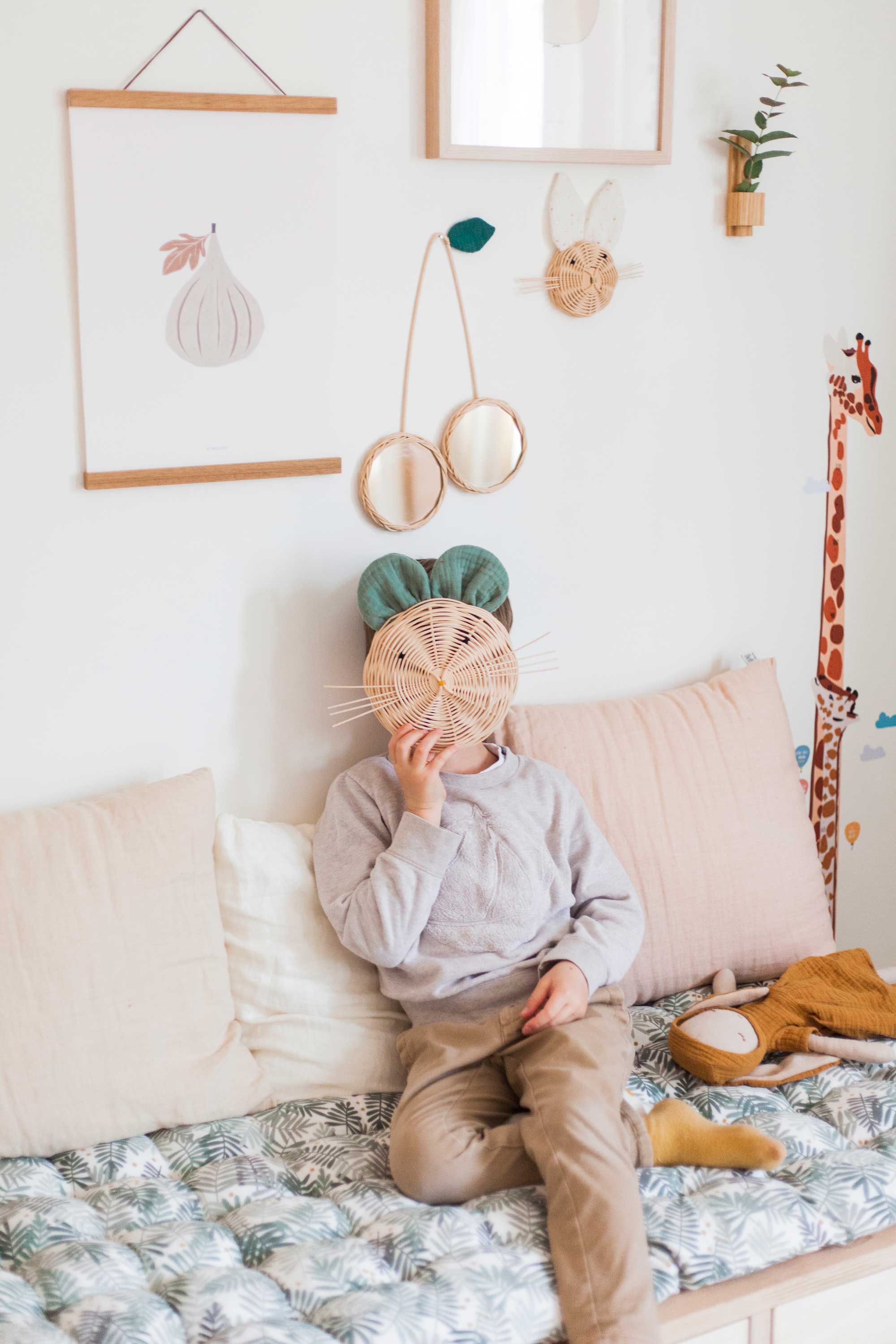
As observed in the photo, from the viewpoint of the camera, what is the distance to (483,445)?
72.5 inches

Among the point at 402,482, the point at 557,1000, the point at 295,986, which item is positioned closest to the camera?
the point at 557,1000

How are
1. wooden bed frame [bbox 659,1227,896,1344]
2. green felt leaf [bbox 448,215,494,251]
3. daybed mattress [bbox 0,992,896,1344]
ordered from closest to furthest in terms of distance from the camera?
1. daybed mattress [bbox 0,992,896,1344]
2. wooden bed frame [bbox 659,1227,896,1344]
3. green felt leaf [bbox 448,215,494,251]

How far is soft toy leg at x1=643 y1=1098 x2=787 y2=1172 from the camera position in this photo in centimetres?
142

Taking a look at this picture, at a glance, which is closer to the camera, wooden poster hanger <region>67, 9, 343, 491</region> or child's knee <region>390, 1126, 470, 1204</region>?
child's knee <region>390, 1126, 470, 1204</region>

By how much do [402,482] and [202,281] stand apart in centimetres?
39

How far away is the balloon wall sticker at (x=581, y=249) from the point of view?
183cm

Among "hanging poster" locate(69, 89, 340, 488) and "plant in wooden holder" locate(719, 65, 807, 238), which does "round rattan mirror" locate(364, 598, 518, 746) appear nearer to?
"hanging poster" locate(69, 89, 340, 488)

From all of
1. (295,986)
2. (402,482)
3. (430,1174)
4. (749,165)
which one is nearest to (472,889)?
(295,986)

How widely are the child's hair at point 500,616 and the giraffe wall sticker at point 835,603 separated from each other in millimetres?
699

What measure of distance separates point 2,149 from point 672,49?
98 cm

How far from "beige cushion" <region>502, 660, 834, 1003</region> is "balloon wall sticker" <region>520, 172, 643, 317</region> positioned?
0.62 metres

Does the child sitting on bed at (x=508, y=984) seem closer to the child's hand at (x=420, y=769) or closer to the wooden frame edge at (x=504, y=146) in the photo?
the child's hand at (x=420, y=769)

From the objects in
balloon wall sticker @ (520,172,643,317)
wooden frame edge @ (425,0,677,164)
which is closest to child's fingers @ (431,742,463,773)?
balloon wall sticker @ (520,172,643,317)

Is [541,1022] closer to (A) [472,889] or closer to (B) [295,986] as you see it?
(A) [472,889]
